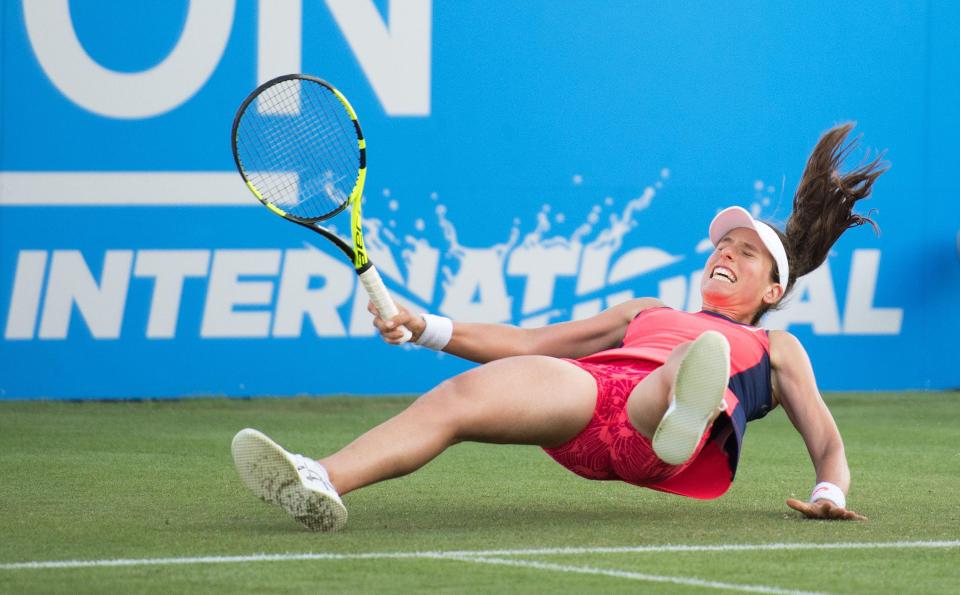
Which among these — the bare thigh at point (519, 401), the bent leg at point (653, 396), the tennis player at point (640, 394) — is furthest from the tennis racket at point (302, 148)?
the bent leg at point (653, 396)

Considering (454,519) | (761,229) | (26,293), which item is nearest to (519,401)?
(454,519)

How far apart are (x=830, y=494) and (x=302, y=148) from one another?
3811 mm

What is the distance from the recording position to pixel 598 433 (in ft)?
12.3

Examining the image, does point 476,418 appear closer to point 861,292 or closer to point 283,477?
point 283,477

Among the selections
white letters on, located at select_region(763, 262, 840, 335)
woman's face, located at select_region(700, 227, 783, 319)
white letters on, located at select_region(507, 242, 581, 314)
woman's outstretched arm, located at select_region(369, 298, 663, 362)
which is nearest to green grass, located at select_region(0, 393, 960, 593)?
woman's outstretched arm, located at select_region(369, 298, 663, 362)

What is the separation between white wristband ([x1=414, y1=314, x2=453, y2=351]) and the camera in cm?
400

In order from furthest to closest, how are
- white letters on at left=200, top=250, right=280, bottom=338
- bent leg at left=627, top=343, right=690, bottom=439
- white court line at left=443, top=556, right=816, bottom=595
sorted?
white letters on at left=200, top=250, right=280, bottom=338 < bent leg at left=627, top=343, right=690, bottom=439 < white court line at left=443, top=556, right=816, bottom=595

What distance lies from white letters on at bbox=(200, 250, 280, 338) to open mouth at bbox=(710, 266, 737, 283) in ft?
13.5

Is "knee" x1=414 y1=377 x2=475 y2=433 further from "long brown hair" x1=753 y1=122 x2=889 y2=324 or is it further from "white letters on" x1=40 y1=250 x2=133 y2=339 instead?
"white letters on" x1=40 y1=250 x2=133 y2=339

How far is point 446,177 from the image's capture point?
8227 mm

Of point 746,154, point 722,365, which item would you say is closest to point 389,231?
point 746,154

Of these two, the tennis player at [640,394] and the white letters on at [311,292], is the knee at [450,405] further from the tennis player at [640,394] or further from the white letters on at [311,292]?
the white letters on at [311,292]

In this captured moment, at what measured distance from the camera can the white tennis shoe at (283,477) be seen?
3.37 meters

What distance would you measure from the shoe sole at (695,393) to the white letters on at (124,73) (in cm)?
505
